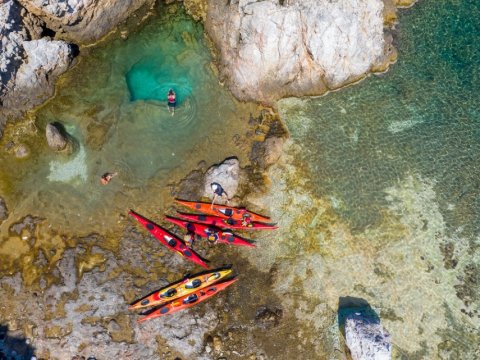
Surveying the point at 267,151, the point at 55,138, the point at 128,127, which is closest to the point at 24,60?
the point at 55,138

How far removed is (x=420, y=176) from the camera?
21297 mm

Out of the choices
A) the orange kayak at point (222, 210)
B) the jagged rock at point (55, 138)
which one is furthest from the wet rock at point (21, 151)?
the orange kayak at point (222, 210)

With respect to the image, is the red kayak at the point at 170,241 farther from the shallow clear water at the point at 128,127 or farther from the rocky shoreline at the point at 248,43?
the rocky shoreline at the point at 248,43

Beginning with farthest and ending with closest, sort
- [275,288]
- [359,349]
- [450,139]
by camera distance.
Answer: [450,139] < [275,288] < [359,349]

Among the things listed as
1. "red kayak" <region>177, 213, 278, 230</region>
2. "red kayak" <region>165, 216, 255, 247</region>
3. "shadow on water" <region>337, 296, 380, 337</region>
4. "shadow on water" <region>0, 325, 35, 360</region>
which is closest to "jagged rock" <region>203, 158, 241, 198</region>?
"red kayak" <region>177, 213, 278, 230</region>

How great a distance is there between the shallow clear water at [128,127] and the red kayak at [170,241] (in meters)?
0.96

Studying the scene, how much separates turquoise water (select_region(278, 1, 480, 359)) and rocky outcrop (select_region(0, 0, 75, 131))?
11.8m

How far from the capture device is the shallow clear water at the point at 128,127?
1998 centimetres

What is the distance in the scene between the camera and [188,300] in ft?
59.9

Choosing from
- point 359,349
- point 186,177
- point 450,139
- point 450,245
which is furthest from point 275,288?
point 450,139

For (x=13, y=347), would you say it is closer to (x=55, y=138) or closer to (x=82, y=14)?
(x=55, y=138)

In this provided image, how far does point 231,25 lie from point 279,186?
8.74 meters

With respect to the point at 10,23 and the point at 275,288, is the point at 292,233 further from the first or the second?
the point at 10,23

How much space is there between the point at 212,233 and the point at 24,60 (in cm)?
1236
